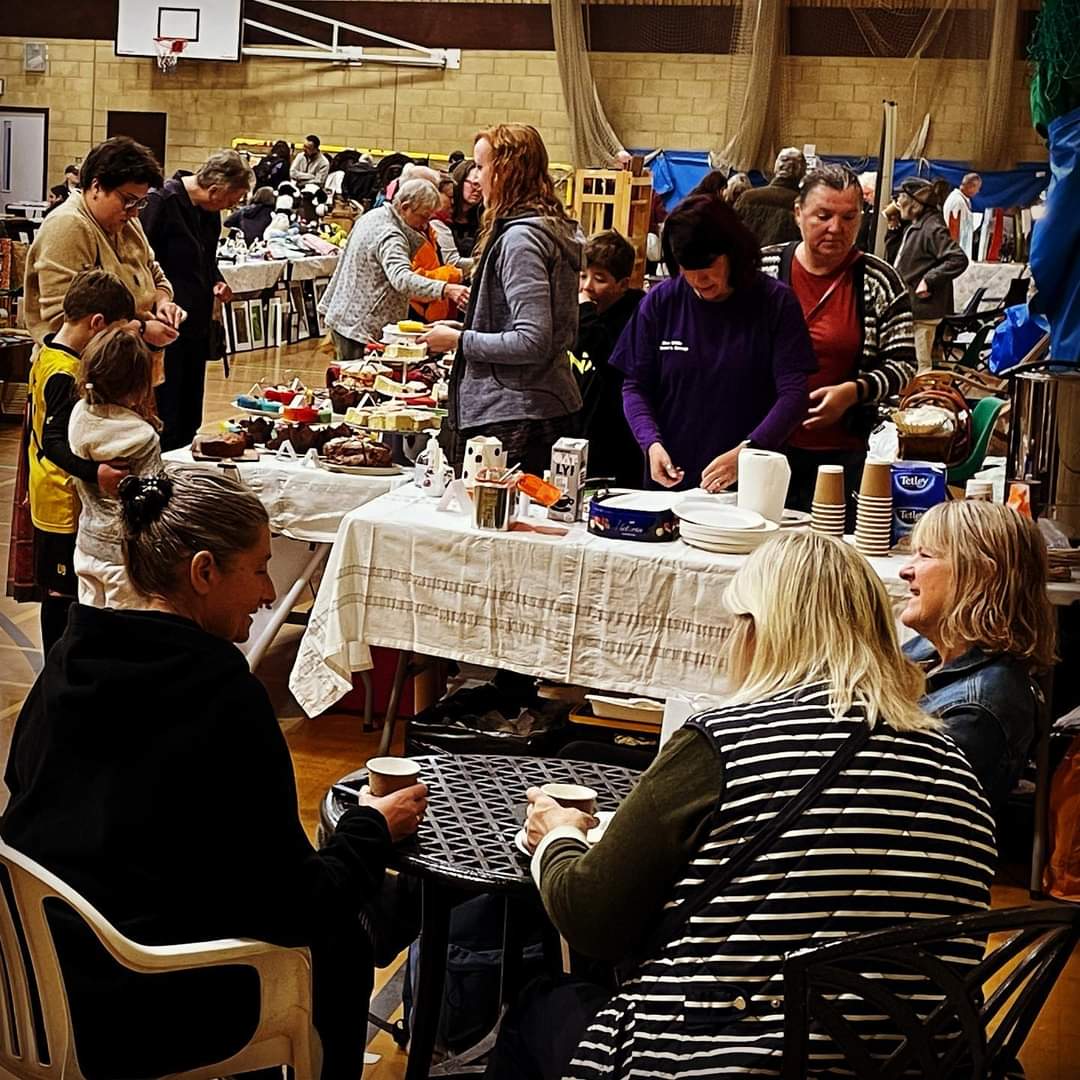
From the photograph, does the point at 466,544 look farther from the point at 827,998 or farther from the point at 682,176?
the point at 682,176

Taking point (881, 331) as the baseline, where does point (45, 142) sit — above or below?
above

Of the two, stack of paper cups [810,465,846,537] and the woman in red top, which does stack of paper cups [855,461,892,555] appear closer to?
stack of paper cups [810,465,846,537]

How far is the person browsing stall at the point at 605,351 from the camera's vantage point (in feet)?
16.3

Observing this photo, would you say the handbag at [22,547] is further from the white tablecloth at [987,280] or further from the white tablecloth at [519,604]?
the white tablecloth at [987,280]

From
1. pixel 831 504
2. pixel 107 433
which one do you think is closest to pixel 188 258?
pixel 107 433

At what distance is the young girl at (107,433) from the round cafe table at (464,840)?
1705mm

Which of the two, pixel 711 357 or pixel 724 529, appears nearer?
pixel 724 529

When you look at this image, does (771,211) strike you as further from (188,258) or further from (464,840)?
(464,840)

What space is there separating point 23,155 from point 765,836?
20.6 meters

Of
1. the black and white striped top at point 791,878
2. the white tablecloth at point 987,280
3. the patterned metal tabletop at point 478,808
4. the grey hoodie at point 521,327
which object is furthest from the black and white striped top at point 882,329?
the white tablecloth at point 987,280

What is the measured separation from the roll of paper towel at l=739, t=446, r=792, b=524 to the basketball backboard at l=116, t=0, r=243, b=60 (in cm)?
1711

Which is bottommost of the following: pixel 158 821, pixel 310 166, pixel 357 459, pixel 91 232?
pixel 158 821

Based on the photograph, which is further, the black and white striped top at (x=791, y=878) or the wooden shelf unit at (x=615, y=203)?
the wooden shelf unit at (x=615, y=203)

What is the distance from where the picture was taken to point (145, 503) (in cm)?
203
